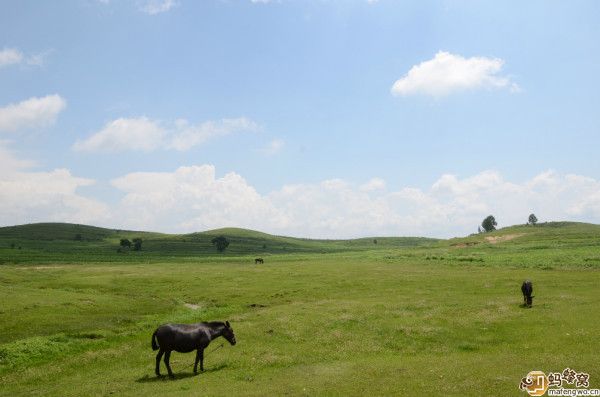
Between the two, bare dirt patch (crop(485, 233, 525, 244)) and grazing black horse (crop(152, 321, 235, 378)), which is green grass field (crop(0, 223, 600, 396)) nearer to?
grazing black horse (crop(152, 321, 235, 378))

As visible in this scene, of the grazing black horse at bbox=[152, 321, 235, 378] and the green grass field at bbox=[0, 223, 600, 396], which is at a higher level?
the grazing black horse at bbox=[152, 321, 235, 378]

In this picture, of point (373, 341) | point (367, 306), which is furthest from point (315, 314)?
point (373, 341)

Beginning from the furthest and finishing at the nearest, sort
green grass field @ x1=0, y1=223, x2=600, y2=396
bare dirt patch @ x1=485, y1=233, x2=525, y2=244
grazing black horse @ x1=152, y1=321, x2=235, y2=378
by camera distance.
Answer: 1. bare dirt patch @ x1=485, y1=233, x2=525, y2=244
2. grazing black horse @ x1=152, y1=321, x2=235, y2=378
3. green grass field @ x1=0, y1=223, x2=600, y2=396

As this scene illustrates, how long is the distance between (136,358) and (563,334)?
Answer: 31.0 m

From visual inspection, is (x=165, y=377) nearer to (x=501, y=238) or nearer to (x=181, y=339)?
(x=181, y=339)

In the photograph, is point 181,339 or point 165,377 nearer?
point 181,339

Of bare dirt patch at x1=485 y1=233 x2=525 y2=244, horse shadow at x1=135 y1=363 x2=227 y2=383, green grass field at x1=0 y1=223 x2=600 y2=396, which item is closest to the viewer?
green grass field at x1=0 y1=223 x2=600 y2=396

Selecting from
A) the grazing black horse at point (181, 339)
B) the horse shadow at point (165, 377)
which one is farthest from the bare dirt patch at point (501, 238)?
the horse shadow at point (165, 377)

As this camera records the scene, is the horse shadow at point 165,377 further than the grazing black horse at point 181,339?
No

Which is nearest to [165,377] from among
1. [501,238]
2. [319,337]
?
[319,337]

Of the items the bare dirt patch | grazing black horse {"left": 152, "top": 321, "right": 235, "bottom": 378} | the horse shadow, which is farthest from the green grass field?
the bare dirt patch

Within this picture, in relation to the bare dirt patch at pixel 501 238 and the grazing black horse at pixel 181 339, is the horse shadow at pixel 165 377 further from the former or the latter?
the bare dirt patch at pixel 501 238

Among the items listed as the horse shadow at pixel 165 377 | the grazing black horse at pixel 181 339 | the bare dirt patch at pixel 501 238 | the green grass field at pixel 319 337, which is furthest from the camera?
the bare dirt patch at pixel 501 238

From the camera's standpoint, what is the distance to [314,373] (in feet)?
84.6
